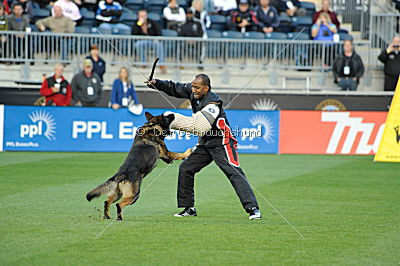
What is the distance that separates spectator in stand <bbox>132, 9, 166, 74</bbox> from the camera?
70.9 feet


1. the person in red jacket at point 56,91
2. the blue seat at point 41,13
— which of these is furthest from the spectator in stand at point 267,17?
the person in red jacket at point 56,91

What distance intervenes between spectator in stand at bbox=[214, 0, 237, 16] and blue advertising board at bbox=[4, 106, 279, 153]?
18.0ft

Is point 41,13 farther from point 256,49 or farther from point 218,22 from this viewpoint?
point 256,49

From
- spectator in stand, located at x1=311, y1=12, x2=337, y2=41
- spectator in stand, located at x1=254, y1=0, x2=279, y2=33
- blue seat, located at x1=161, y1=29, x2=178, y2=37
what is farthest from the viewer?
spectator in stand, located at x1=254, y1=0, x2=279, y2=33

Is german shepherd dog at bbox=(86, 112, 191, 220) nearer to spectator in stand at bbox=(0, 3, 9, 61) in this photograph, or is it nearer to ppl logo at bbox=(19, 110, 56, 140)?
ppl logo at bbox=(19, 110, 56, 140)

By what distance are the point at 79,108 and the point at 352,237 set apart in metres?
12.2

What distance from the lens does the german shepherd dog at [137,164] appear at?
27.4 ft

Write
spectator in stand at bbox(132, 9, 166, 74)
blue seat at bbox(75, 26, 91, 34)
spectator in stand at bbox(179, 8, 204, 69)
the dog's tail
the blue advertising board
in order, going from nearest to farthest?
the dog's tail < the blue advertising board < spectator in stand at bbox(132, 9, 166, 74) < blue seat at bbox(75, 26, 91, 34) < spectator in stand at bbox(179, 8, 204, 69)

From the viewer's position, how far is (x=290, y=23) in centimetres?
2414

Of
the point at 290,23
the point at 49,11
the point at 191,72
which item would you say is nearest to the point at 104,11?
the point at 49,11

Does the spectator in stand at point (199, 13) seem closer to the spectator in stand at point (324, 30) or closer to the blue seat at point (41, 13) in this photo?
the spectator in stand at point (324, 30)

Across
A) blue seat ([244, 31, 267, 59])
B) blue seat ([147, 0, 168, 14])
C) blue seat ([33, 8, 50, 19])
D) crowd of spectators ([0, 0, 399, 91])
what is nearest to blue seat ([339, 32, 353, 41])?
crowd of spectators ([0, 0, 399, 91])

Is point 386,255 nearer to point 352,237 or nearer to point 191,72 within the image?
point 352,237

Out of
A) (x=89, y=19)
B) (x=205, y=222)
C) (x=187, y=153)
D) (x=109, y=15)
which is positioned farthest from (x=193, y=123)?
(x=89, y=19)
